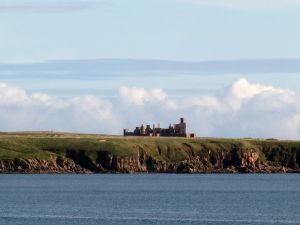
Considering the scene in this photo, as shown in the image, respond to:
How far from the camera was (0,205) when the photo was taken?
169000 mm

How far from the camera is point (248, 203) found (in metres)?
176

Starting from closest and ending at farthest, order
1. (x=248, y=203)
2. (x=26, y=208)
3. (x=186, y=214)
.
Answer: (x=186, y=214)
(x=26, y=208)
(x=248, y=203)

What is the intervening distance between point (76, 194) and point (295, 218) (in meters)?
59.5

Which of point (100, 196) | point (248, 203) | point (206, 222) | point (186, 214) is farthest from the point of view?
point (100, 196)

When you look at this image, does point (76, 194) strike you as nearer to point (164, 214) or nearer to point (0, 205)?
point (0, 205)

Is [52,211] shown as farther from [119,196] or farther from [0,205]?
[119,196]

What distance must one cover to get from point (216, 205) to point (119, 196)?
27.8 m

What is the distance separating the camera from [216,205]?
170 m

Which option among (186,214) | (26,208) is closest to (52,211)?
(26,208)

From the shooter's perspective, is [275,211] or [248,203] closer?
[275,211]

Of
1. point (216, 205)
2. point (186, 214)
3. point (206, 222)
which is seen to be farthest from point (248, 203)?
point (206, 222)

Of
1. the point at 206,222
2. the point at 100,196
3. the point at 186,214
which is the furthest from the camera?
the point at 100,196

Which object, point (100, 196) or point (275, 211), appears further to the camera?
point (100, 196)

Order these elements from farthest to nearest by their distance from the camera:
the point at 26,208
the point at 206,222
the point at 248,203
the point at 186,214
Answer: the point at 248,203 < the point at 26,208 < the point at 186,214 < the point at 206,222
